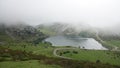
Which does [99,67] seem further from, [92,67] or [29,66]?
[29,66]

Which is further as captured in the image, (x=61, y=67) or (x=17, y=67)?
(x=61, y=67)

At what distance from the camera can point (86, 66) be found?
7638 centimetres

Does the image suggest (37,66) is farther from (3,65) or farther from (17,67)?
(3,65)

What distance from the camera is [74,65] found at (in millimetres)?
76812

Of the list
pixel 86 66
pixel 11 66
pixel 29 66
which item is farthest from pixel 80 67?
pixel 11 66

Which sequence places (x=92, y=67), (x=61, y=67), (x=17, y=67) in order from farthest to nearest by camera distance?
(x=92, y=67) → (x=61, y=67) → (x=17, y=67)

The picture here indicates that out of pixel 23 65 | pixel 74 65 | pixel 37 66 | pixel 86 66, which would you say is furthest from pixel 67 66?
pixel 23 65

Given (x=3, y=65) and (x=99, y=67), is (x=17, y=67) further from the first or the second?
(x=99, y=67)

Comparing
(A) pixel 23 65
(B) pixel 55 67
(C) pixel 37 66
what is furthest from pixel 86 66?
(A) pixel 23 65

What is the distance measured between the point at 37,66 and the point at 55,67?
6.96 meters

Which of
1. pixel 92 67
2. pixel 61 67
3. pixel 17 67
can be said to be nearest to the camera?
pixel 17 67

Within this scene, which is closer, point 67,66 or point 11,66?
point 11,66

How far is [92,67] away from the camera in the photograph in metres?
78.0

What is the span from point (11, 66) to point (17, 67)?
267 cm
